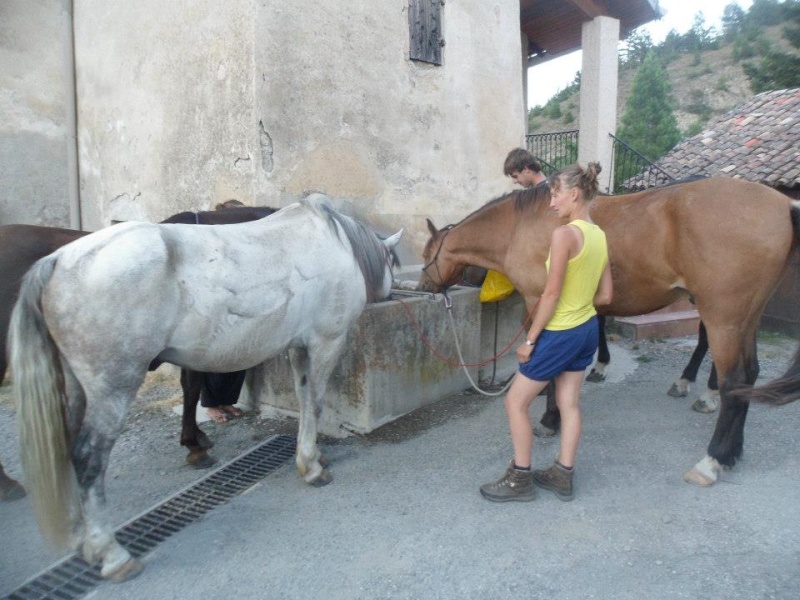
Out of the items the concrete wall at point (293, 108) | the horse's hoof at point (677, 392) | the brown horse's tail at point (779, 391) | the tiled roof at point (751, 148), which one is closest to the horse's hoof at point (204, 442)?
the concrete wall at point (293, 108)

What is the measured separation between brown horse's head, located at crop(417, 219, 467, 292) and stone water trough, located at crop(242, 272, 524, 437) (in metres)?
0.11

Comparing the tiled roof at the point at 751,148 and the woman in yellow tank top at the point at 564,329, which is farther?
the tiled roof at the point at 751,148

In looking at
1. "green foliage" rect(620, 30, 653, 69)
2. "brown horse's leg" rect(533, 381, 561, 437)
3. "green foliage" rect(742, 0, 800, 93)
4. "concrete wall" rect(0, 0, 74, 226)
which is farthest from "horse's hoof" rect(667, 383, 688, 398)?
"green foliage" rect(620, 30, 653, 69)

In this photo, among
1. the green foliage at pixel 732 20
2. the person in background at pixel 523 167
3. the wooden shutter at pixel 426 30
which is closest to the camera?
the person in background at pixel 523 167

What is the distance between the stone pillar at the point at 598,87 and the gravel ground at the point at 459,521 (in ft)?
16.1

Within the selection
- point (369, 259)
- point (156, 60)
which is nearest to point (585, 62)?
point (156, 60)

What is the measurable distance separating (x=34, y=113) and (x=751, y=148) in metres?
11.3

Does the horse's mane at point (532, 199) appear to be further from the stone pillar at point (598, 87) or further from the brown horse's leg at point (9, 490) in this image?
the stone pillar at point (598, 87)

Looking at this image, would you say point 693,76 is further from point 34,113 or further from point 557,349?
point 557,349

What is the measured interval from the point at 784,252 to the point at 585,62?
581 cm

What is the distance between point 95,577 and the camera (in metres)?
2.48

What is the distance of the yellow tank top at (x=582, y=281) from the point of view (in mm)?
2789

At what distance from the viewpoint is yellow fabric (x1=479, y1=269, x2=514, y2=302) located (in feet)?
16.5

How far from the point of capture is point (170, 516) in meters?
3.00
